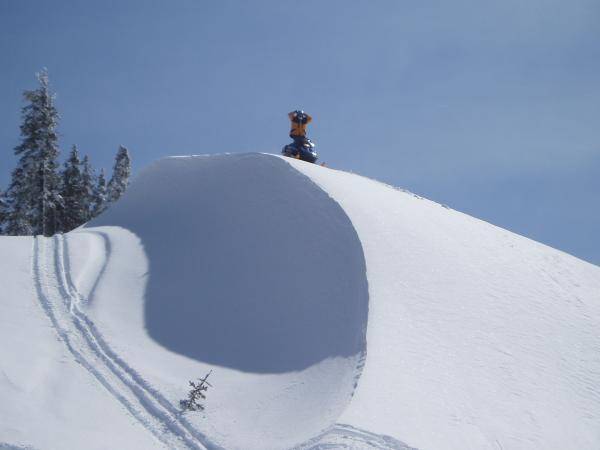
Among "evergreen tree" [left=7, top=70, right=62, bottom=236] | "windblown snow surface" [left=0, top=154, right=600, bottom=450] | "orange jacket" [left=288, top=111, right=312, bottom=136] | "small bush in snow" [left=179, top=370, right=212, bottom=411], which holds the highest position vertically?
"orange jacket" [left=288, top=111, right=312, bottom=136]

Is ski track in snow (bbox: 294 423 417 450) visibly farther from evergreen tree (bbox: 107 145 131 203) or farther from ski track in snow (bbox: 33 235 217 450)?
evergreen tree (bbox: 107 145 131 203)

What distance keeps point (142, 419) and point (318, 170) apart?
41.0 ft

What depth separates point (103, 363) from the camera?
1056 centimetres

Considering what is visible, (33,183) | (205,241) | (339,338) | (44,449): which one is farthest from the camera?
(33,183)

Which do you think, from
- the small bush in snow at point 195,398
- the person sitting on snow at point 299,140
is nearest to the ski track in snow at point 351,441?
the small bush in snow at point 195,398

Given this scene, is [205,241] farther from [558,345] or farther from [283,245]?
[558,345]

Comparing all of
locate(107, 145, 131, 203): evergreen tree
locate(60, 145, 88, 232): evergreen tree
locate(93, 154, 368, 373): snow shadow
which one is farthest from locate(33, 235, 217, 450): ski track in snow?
locate(107, 145, 131, 203): evergreen tree

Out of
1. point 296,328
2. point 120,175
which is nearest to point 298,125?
point 296,328

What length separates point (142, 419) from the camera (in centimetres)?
906

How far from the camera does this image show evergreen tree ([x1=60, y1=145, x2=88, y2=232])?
115ft

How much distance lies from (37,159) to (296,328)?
2064 cm

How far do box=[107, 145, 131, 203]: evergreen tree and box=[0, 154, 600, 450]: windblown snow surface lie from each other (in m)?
20.9

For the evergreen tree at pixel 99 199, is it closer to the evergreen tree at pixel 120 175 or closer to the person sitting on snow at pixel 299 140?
the evergreen tree at pixel 120 175

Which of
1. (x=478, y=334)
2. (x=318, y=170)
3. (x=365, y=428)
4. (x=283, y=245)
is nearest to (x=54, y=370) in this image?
(x=365, y=428)
